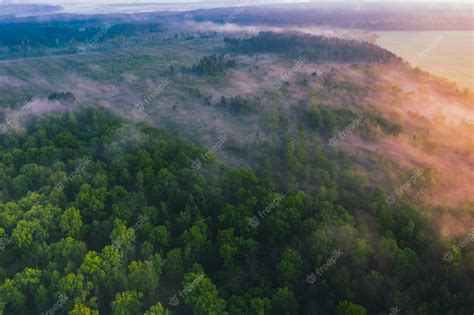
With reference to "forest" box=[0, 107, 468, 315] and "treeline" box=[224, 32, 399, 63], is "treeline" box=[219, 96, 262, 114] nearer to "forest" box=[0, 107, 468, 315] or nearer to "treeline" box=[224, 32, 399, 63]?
"forest" box=[0, 107, 468, 315]

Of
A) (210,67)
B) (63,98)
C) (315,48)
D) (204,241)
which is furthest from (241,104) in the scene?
(315,48)

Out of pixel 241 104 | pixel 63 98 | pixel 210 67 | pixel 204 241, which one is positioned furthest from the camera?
pixel 210 67

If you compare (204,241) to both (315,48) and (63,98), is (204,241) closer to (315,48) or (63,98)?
(63,98)

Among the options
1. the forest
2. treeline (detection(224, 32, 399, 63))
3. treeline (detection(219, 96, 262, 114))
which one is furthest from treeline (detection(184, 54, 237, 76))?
the forest

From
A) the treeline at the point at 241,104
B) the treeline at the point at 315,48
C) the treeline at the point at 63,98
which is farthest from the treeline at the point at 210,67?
the treeline at the point at 63,98

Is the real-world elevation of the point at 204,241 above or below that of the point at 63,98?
below

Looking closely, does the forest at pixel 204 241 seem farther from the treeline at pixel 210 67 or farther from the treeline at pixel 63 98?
the treeline at pixel 210 67
